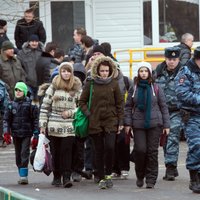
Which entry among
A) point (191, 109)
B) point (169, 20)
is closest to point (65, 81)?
point (191, 109)

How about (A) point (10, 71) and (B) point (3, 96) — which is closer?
(B) point (3, 96)

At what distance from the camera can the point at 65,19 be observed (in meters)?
26.4

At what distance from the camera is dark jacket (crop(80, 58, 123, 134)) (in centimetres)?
1363

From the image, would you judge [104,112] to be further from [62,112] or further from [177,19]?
[177,19]

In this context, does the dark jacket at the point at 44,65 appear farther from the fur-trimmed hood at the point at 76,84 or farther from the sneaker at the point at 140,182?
the sneaker at the point at 140,182

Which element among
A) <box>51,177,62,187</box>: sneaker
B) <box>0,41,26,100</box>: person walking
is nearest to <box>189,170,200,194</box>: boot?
<box>51,177,62,187</box>: sneaker

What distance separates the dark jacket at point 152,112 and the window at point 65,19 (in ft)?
41.9

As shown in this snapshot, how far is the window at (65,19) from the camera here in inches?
1037

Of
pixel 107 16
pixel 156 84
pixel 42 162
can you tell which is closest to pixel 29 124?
pixel 42 162

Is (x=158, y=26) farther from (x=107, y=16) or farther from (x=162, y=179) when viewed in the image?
(x=162, y=179)

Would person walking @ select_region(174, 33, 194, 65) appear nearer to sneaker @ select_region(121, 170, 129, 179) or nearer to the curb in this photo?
sneaker @ select_region(121, 170, 129, 179)

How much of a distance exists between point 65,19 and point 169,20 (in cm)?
291

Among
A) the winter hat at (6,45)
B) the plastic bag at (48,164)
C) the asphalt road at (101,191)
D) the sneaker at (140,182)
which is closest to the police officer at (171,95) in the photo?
the asphalt road at (101,191)

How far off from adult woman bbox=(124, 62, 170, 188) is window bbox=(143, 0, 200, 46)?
1322cm
